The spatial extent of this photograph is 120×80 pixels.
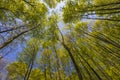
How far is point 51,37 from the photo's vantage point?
1480 centimetres

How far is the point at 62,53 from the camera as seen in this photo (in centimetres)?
1700

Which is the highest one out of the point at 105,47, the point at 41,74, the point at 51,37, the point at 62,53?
the point at 51,37

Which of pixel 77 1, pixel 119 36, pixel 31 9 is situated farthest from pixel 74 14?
pixel 119 36

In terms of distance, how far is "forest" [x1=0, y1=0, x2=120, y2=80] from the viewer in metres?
10.4

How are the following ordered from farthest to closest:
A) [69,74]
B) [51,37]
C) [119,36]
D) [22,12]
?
1. [69,74]
2. [51,37]
3. [119,36]
4. [22,12]

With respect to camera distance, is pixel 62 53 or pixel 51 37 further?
pixel 62 53

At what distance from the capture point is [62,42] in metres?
15.0

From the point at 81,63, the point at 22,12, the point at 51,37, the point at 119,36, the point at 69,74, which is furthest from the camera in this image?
the point at 69,74

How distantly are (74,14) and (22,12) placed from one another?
3692 mm

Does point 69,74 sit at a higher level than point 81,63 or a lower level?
lower

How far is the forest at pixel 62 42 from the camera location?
34.0 feet

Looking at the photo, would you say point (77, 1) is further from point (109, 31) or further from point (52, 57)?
point (52, 57)

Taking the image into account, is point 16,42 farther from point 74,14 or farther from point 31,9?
point 74,14

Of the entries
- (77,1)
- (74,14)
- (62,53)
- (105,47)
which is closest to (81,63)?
(105,47)
